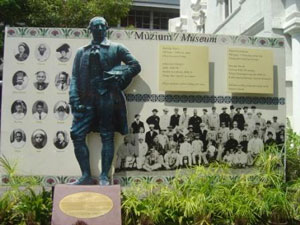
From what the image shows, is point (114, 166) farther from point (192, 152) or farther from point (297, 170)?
point (297, 170)

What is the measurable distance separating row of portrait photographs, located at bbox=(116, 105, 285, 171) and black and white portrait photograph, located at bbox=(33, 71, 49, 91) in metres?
1.76

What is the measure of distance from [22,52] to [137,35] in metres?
2.10

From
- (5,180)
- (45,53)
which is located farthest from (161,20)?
(5,180)

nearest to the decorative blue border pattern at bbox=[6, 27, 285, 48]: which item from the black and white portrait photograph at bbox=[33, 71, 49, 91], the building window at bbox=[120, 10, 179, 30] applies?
the black and white portrait photograph at bbox=[33, 71, 49, 91]

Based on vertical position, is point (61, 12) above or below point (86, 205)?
above

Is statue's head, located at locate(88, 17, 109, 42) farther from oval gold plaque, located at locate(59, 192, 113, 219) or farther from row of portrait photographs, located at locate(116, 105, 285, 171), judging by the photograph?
oval gold plaque, located at locate(59, 192, 113, 219)

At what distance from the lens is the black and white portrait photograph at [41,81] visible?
6.70m

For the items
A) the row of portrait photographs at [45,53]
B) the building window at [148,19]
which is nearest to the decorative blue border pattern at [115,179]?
the row of portrait photographs at [45,53]

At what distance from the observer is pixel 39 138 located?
666 centimetres

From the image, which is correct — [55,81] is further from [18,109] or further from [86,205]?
[86,205]

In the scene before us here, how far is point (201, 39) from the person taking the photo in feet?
22.9

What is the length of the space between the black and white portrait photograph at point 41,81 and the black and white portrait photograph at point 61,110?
405mm

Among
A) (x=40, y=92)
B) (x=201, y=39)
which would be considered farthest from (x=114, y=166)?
(x=201, y=39)

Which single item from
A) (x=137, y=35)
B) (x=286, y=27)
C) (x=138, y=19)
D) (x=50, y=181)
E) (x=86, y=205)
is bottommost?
(x=86, y=205)
